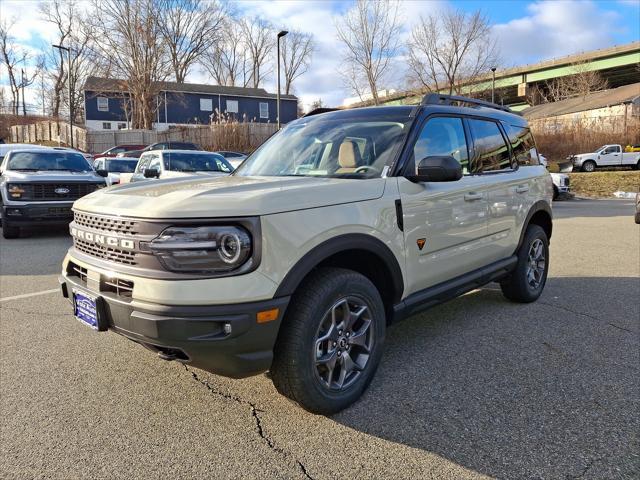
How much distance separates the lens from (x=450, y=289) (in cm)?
379

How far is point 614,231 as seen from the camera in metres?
10.4

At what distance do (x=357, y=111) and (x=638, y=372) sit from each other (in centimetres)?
280

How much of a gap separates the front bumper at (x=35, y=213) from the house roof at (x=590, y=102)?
129 ft

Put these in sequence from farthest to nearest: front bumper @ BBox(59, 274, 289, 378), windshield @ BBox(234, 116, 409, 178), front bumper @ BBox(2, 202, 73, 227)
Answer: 1. front bumper @ BBox(2, 202, 73, 227)
2. windshield @ BBox(234, 116, 409, 178)
3. front bumper @ BBox(59, 274, 289, 378)

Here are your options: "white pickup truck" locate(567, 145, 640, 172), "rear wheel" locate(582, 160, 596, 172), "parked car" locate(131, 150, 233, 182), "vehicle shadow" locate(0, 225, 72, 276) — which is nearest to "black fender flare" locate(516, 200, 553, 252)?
"vehicle shadow" locate(0, 225, 72, 276)

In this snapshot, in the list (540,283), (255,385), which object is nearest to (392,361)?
(255,385)

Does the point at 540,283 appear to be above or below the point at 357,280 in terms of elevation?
below

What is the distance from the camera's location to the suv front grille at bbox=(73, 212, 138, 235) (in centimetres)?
259

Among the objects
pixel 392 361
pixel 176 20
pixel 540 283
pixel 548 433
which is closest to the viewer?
pixel 548 433

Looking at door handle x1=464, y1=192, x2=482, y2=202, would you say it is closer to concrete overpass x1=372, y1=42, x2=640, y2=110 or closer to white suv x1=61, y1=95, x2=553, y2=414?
white suv x1=61, y1=95, x2=553, y2=414

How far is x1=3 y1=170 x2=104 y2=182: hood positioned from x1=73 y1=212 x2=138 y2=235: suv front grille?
7.24m

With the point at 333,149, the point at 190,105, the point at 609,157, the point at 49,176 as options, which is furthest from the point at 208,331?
the point at 190,105

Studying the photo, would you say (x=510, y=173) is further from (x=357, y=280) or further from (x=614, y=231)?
(x=614, y=231)

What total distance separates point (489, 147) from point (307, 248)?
8.44 feet
